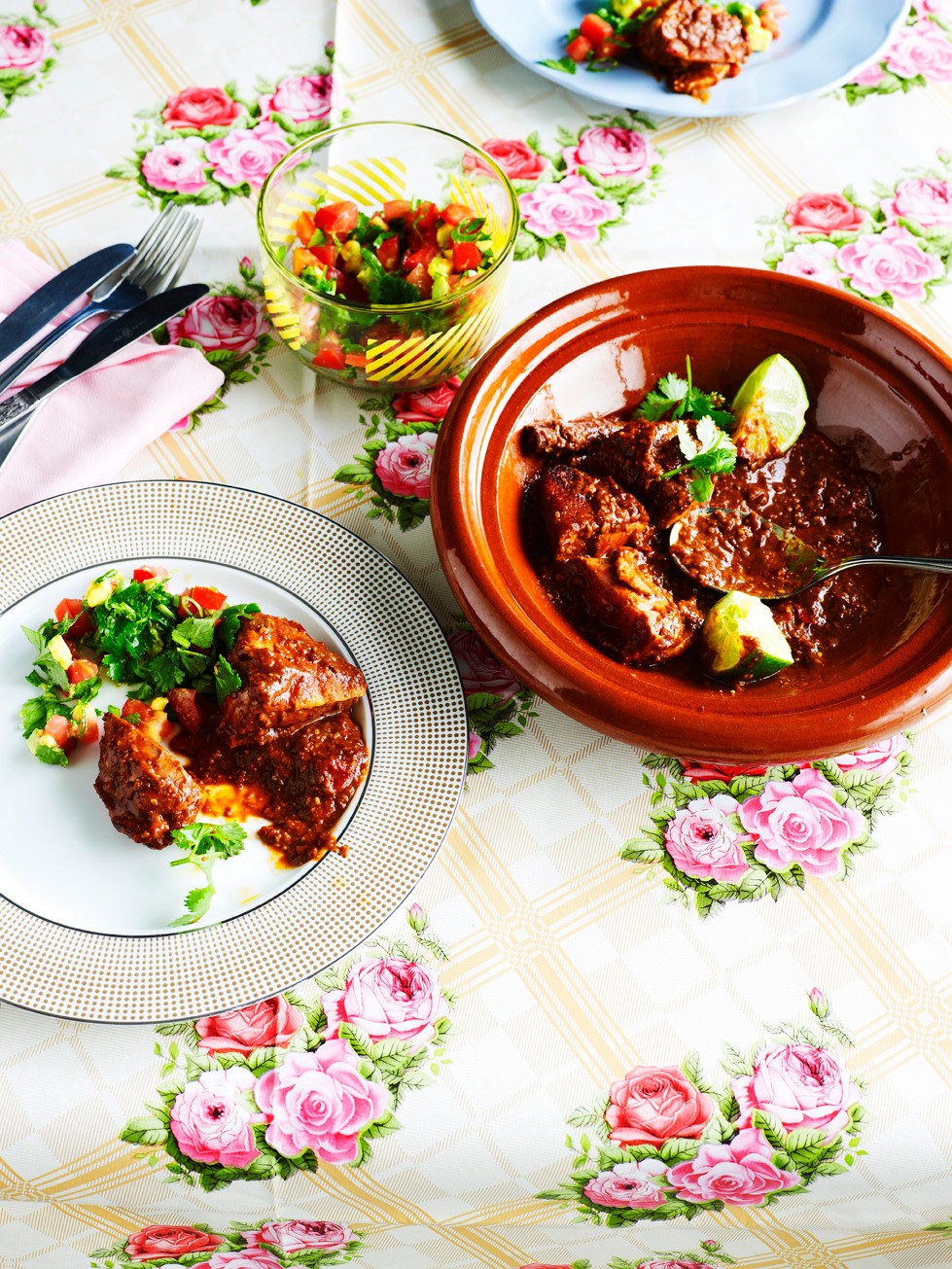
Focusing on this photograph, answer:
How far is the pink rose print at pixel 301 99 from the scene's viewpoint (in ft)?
8.92

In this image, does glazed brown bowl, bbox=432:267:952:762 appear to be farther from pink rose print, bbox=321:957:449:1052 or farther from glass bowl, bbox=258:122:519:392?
pink rose print, bbox=321:957:449:1052

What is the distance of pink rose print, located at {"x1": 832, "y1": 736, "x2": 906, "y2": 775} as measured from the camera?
1918mm

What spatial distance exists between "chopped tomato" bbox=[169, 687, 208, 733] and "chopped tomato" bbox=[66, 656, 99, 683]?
15cm

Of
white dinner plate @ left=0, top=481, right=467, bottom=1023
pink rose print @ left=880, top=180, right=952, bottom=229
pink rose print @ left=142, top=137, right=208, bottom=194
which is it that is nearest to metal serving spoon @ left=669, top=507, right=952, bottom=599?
white dinner plate @ left=0, top=481, right=467, bottom=1023

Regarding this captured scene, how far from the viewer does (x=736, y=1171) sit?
160cm

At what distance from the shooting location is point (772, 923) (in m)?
1.75

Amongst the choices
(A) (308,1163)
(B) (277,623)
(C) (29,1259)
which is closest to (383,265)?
(B) (277,623)

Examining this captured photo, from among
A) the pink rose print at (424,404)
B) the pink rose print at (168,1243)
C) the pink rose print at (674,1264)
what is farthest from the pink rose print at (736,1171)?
the pink rose print at (424,404)

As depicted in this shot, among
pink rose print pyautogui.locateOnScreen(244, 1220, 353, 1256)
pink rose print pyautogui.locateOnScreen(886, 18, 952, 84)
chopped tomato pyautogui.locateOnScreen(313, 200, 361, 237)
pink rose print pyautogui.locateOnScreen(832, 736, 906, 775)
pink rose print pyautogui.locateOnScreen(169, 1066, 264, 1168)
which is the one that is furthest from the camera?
pink rose print pyautogui.locateOnScreen(886, 18, 952, 84)

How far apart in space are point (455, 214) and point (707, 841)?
4.48ft

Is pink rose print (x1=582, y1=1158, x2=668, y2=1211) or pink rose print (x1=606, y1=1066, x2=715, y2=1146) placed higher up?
pink rose print (x1=606, y1=1066, x2=715, y2=1146)

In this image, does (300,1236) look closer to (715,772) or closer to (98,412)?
(715,772)

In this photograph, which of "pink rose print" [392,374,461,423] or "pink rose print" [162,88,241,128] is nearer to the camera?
"pink rose print" [392,374,461,423]

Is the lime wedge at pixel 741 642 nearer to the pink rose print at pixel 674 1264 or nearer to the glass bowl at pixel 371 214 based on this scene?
the glass bowl at pixel 371 214
